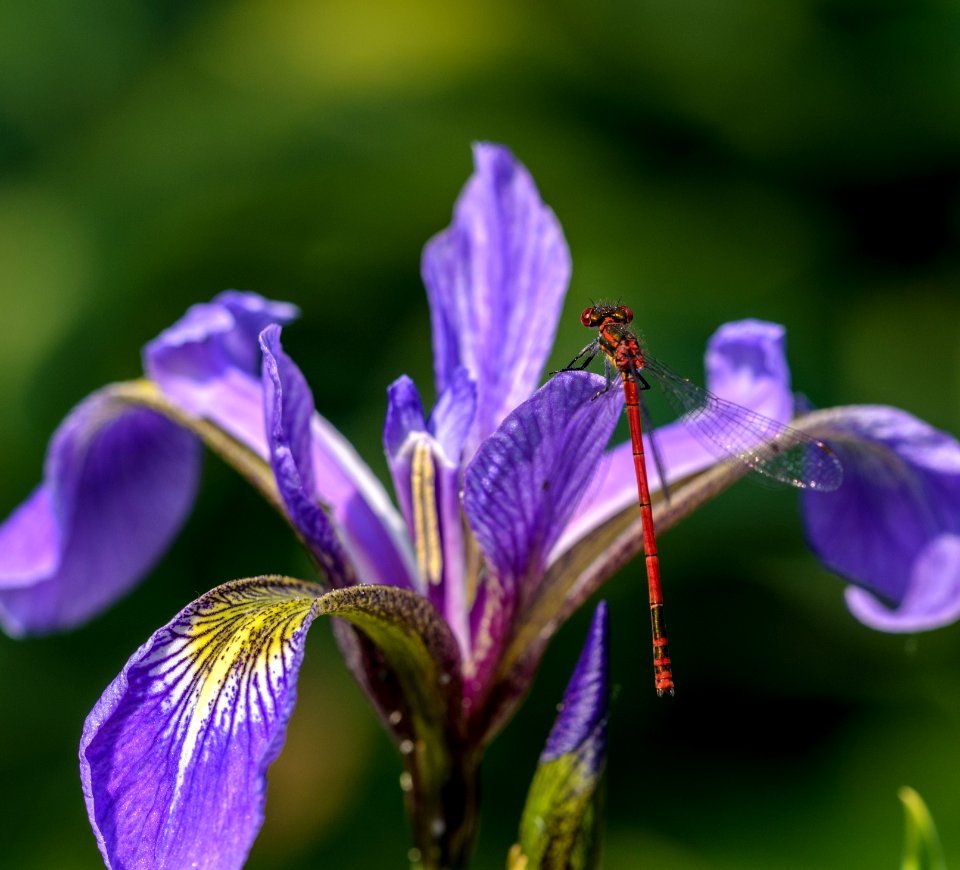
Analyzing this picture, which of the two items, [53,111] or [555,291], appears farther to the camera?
[53,111]

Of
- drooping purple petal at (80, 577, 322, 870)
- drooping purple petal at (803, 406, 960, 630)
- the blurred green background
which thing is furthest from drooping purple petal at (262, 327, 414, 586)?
the blurred green background

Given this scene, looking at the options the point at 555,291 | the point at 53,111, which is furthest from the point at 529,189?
the point at 53,111

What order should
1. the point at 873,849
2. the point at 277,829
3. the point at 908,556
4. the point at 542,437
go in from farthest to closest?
the point at 277,829 < the point at 873,849 < the point at 908,556 < the point at 542,437

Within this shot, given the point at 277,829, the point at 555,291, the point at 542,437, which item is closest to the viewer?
the point at 542,437

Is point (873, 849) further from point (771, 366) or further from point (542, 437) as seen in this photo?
point (542, 437)

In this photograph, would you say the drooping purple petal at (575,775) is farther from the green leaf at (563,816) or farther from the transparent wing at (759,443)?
the transparent wing at (759,443)

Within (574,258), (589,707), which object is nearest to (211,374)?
(589,707)

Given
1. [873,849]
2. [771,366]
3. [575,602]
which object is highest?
[771,366]
